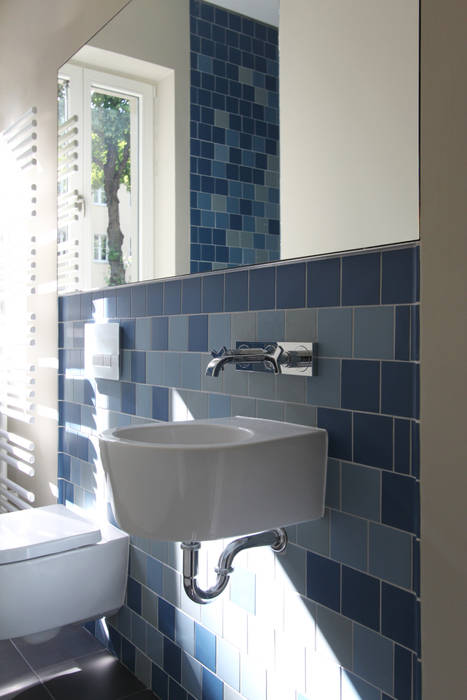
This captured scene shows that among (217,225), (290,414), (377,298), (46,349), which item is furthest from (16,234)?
(377,298)

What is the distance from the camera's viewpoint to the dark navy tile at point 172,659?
5.53 ft

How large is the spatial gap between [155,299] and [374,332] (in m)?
0.82

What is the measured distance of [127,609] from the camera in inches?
76.2

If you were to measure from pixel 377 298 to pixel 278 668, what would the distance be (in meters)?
0.82

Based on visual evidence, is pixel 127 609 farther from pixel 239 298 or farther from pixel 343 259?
pixel 343 259

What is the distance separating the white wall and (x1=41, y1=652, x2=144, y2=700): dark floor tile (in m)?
1.32

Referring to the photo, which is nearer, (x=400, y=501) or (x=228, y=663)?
(x=400, y=501)

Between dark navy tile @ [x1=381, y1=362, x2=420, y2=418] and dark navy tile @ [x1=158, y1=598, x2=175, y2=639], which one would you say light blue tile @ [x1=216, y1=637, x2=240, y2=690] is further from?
dark navy tile @ [x1=381, y1=362, x2=420, y2=418]

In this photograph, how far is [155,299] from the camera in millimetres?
1815

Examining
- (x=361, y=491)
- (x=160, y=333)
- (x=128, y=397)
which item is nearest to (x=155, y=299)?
(x=160, y=333)

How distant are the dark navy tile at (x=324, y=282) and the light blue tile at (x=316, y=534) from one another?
420 millimetres

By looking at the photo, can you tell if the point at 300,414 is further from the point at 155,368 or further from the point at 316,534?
the point at 155,368

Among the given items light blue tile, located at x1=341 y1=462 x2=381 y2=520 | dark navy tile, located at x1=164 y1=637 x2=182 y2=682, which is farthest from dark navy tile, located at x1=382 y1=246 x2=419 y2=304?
dark navy tile, located at x1=164 y1=637 x2=182 y2=682

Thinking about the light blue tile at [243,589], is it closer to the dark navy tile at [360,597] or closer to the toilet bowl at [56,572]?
the dark navy tile at [360,597]
